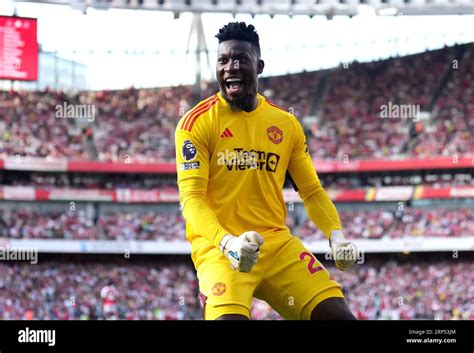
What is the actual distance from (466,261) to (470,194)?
2192mm

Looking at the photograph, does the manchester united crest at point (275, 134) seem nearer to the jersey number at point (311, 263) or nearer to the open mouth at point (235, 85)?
the open mouth at point (235, 85)

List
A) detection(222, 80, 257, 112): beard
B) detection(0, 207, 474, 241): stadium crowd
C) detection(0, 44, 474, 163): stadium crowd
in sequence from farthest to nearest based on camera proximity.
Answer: detection(0, 44, 474, 163): stadium crowd
detection(0, 207, 474, 241): stadium crowd
detection(222, 80, 257, 112): beard

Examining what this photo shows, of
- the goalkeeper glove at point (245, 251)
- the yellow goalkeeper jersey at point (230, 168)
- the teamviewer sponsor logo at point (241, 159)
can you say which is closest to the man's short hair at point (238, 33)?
the yellow goalkeeper jersey at point (230, 168)

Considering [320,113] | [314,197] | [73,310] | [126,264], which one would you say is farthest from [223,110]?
[320,113]

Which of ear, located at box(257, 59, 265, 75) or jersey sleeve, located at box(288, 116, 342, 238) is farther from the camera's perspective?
jersey sleeve, located at box(288, 116, 342, 238)

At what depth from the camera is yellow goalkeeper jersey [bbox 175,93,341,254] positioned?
4.08 meters

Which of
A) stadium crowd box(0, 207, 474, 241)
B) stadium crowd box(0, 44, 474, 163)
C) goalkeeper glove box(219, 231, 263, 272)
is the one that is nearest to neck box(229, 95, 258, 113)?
goalkeeper glove box(219, 231, 263, 272)

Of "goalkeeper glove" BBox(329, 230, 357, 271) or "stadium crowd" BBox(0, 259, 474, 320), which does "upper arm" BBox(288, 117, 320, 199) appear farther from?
"stadium crowd" BBox(0, 259, 474, 320)

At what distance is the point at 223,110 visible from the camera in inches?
169

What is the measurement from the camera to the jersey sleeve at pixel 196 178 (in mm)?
3977

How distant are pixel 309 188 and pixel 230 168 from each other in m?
0.64

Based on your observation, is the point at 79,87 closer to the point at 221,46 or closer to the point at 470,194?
the point at 470,194

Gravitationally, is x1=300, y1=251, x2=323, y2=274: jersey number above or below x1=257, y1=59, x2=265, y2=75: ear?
below

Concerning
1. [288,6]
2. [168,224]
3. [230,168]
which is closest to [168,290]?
[168,224]
